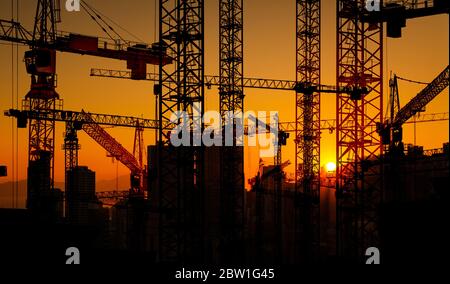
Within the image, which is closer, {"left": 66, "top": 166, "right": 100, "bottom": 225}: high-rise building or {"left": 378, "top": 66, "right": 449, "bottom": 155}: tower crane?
{"left": 378, "top": 66, "right": 449, "bottom": 155}: tower crane

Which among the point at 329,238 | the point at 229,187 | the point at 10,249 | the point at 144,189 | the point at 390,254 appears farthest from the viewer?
the point at 329,238

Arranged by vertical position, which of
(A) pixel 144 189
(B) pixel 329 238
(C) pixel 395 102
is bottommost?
(B) pixel 329 238

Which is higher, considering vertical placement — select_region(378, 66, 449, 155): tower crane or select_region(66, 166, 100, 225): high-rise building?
select_region(378, 66, 449, 155): tower crane

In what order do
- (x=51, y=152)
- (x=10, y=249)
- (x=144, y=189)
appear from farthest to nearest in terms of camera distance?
(x=144, y=189)
(x=51, y=152)
(x=10, y=249)

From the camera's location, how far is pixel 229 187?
203 ft

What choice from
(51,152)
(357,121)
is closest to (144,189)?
(51,152)

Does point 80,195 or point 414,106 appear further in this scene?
point 80,195

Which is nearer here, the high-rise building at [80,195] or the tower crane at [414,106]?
the tower crane at [414,106]

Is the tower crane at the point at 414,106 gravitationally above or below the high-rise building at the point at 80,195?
above

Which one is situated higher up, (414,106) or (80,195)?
(414,106)
